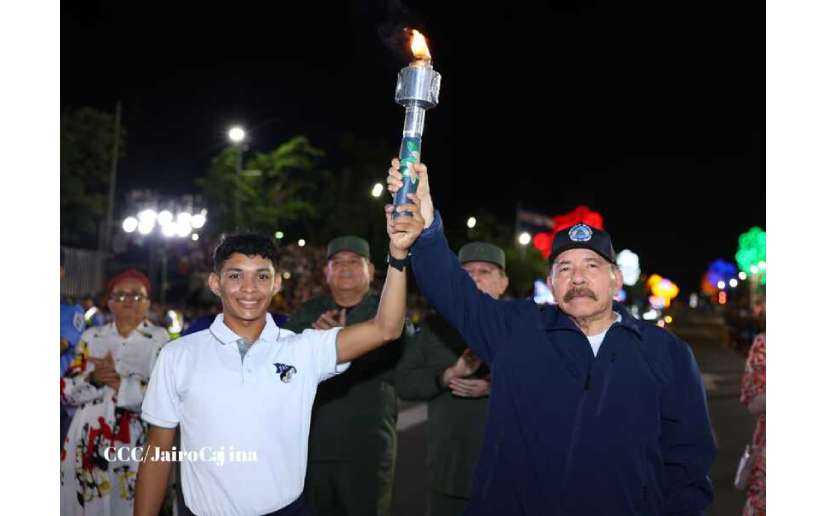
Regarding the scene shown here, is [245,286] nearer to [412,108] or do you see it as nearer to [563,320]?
[412,108]

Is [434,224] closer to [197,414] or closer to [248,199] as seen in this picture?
[197,414]

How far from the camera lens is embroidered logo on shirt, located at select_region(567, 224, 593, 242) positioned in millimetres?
3520

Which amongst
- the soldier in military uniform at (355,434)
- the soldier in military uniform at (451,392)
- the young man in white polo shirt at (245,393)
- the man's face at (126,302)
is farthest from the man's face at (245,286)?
the man's face at (126,302)

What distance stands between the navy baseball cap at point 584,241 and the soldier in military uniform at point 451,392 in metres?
1.40

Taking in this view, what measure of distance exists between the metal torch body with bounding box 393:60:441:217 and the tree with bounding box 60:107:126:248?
22.9 metres

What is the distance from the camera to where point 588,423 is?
3229mm

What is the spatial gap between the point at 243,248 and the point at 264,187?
27108mm

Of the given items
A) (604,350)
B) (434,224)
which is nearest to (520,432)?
(604,350)

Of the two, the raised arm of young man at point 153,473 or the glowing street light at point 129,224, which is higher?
the glowing street light at point 129,224

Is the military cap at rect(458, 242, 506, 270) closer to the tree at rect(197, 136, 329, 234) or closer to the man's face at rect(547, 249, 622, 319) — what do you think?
the man's face at rect(547, 249, 622, 319)

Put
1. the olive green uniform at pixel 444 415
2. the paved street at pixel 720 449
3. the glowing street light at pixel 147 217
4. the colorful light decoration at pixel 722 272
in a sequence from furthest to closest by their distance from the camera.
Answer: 1. the colorful light decoration at pixel 722 272
2. the glowing street light at pixel 147 217
3. the paved street at pixel 720 449
4. the olive green uniform at pixel 444 415

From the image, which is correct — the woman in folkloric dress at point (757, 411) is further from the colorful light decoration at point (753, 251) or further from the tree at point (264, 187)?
the colorful light decoration at point (753, 251)

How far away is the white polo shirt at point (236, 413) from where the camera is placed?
10.6ft

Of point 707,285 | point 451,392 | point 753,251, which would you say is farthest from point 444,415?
point 707,285
